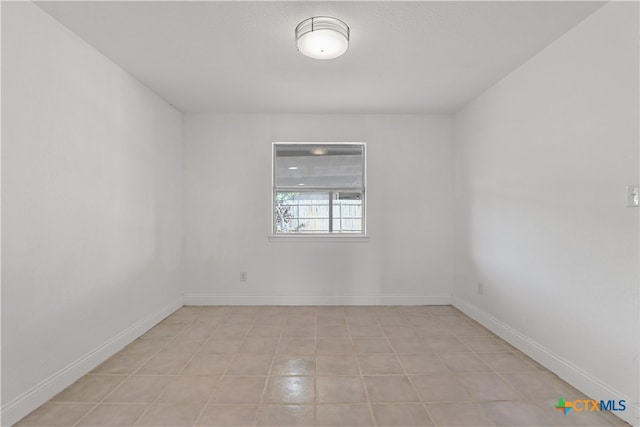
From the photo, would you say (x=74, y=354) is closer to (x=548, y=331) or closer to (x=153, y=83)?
(x=153, y=83)

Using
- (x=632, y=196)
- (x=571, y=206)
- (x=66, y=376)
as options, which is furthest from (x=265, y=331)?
(x=632, y=196)

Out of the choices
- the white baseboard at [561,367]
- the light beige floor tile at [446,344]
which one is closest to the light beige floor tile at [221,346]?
the light beige floor tile at [446,344]

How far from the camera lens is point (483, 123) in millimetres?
3309

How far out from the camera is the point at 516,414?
1813 millimetres

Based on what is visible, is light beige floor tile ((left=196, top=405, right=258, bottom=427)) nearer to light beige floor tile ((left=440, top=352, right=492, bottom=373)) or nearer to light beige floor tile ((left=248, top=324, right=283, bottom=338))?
light beige floor tile ((left=248, top=324, right=283, bottom=338))

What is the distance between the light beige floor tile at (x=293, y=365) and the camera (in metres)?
2.30

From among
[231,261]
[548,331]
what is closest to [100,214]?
[231,261]

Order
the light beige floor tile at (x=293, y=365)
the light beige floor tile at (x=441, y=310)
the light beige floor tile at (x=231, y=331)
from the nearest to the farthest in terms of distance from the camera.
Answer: the light beige floor tile at (x=293, y=365)
the light beige floor tile at (x=231, y=331)
the light beige floor tile at (x=441, y=310)

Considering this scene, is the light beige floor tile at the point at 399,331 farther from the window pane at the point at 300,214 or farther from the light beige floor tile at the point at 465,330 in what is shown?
the window pane at the point at 300,214

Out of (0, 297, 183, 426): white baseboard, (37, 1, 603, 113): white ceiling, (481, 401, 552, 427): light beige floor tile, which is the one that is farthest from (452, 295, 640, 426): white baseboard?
(0, 297, 183, 426): white baseboard

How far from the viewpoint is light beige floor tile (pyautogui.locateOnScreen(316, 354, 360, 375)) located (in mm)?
2297

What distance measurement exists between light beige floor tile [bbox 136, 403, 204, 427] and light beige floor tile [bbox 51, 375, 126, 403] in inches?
17.3

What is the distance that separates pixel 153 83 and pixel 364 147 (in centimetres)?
248

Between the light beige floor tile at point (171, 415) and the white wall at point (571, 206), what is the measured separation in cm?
245
